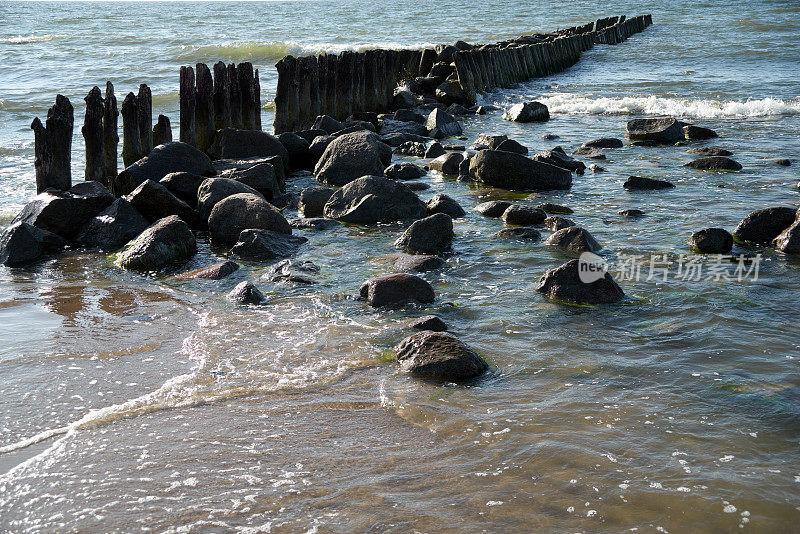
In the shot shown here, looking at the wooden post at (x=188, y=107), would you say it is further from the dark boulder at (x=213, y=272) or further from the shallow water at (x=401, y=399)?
the dark boulder at (x=213, y=272)

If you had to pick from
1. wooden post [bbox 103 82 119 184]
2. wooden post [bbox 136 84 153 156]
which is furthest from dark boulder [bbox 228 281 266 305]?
wooden post [bbox 136 84 153 156]

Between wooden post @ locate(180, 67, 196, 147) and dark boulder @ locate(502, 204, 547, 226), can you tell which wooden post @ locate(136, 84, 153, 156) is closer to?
wooden post @ locate(180, 67, 196, 147)

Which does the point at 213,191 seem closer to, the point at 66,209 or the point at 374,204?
the point at 66,209

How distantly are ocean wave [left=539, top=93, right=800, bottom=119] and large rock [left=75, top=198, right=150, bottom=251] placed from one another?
13249 millimetres

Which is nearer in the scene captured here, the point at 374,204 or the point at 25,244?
the point at 25,244

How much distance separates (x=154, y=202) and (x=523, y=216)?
4450 mm

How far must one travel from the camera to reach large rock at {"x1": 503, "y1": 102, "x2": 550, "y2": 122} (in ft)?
57.3

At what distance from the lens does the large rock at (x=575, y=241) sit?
780 cm

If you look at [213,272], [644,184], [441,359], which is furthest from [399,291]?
[644,184]

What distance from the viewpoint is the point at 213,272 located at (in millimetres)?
7262

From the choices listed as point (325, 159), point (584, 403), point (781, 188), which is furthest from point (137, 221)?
point (781, 188)

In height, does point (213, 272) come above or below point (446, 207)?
below

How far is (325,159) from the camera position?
38.1 ft

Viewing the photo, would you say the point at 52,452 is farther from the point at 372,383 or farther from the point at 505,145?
the point at 505,145
